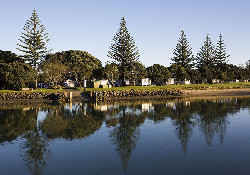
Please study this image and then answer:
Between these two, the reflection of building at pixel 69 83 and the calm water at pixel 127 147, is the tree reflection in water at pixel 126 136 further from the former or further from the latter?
the reflection of building at pixel 69 83

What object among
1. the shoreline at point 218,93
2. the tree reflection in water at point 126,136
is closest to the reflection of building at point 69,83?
the shoreline at point 218,93

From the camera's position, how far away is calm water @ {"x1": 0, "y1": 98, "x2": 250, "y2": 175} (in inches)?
376

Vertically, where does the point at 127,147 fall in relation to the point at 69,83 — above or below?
below

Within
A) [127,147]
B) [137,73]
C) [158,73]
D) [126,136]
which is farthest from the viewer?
[137,73]

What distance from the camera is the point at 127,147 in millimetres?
12508

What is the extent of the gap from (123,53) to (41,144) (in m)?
50.2

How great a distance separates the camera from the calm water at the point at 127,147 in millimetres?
9547

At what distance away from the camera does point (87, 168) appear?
9586 millimetres

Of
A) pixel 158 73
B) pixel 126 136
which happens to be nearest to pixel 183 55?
pixel 158 73

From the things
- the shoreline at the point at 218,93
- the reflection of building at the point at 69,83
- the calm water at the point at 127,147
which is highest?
the reflection of building at the point at 69,83

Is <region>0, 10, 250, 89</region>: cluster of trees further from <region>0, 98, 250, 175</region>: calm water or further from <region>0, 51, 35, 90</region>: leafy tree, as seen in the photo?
<region>0, 98, 250, 175</region>: calm water

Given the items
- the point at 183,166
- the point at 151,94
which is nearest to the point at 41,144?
the point at 183,166

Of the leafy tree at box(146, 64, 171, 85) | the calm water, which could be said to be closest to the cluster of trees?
the leafy tree at box(146, 64, 171, 85)

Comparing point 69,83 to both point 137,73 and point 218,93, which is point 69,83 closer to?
point 137,73
